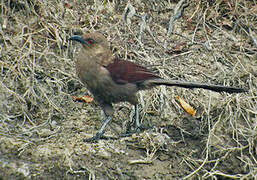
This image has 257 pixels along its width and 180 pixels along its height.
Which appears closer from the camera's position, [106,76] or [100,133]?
[106,76]

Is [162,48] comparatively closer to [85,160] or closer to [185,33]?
[185,33]

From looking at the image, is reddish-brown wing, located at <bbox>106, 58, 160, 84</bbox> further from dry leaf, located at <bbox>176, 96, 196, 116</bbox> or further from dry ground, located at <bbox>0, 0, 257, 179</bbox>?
dry leaf, located at <bbox>176, 96, 196, 116</bbox>

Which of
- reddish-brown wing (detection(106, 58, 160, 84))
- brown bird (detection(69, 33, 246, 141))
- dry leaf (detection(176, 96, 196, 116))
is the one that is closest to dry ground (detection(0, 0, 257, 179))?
dry leaf (detection(176, 96, 196, 116))

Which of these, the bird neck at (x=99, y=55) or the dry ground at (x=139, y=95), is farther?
the bird neck at (x=99, y=55)

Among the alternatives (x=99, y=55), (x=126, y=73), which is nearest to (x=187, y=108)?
(x=126, y=73)

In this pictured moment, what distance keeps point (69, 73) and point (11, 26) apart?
3.34ft

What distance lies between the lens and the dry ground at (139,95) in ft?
10.6

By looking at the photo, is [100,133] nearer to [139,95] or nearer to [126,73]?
[126,73]

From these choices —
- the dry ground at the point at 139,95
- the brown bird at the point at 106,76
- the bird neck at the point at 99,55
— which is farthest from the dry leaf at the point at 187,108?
the bird neck at the point at 99,55

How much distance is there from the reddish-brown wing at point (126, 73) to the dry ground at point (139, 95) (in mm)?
630

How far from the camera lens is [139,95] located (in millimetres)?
4152

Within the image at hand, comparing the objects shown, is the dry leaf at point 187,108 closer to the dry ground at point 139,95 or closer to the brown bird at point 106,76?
the dry ground at point 139,95

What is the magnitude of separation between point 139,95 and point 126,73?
77cm

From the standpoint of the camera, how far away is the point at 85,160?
3.18 m
